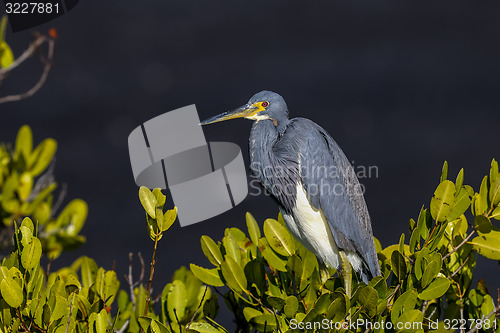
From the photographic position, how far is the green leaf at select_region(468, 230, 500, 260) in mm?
2064

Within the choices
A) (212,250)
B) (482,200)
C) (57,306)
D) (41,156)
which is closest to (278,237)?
(212,250)

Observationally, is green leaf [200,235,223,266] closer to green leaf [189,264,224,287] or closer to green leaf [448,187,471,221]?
green leaf [189,264,224,287]

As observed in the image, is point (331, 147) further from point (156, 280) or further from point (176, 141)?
point (156, 280)

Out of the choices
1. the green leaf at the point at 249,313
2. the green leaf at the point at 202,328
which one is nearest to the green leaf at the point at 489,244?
the green leaf at the point at 249,313

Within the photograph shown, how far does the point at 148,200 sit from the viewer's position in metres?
1.91

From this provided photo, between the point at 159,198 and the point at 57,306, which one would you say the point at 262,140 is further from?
the point at 57,306

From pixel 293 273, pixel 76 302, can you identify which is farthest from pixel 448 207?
pixel 76 302

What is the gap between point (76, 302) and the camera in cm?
195

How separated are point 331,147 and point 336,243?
0.35 metres

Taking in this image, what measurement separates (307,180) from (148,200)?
0.74 meters

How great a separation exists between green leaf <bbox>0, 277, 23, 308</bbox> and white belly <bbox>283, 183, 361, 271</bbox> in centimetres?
99

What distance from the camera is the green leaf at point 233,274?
209cm

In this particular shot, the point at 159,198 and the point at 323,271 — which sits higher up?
the point at 159,198

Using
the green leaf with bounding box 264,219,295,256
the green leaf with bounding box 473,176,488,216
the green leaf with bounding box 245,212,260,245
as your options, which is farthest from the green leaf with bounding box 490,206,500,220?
the green leaf with bounding box 245,212,260,245
